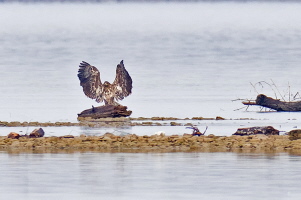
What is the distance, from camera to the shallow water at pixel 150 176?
51.0 feet

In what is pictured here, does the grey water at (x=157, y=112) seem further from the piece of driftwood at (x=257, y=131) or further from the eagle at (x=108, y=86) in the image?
the piece of driftwood at (x=257, y=131)

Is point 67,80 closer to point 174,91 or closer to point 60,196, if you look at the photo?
point 174,91

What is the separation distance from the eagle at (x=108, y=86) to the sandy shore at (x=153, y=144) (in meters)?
7.11

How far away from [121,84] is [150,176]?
12737 mm

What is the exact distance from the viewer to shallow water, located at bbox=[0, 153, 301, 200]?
15.5 metres

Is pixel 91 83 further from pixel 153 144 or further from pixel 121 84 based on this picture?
pixel 153 144

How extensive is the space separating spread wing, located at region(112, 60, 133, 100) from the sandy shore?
7085 mm

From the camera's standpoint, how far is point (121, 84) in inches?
1179

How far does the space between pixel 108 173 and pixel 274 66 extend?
3441cm

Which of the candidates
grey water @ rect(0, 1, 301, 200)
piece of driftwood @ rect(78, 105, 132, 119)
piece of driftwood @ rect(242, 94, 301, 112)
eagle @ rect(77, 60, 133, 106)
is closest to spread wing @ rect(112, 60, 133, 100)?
eagle @ rect(77, 60, 133, 106)

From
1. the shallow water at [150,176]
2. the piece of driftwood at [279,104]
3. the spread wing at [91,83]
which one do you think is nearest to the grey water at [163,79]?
the piece of driftwood at [279,104]

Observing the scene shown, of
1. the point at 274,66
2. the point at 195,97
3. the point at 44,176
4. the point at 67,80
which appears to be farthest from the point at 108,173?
the point at 274,66

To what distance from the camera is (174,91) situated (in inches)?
1537

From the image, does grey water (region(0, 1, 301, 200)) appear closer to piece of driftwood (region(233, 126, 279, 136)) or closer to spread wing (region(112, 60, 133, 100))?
spread wing (region(112, 60, 133, 100))
